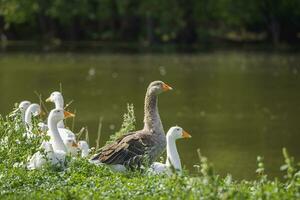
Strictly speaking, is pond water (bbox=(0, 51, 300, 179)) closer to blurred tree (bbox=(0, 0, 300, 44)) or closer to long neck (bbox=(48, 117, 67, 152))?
long neck (bbox=(48, 117, 67, 152))

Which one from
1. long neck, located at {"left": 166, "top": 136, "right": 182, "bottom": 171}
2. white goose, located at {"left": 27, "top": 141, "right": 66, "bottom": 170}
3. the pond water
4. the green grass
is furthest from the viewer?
the pond water

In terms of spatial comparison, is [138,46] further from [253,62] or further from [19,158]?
[19,158]

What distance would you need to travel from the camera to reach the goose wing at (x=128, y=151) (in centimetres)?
1103

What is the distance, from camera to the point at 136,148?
11.2 metres

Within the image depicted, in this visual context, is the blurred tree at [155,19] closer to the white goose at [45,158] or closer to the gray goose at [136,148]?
the gray goose at [136,148]

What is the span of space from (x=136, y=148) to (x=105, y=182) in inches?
70.0

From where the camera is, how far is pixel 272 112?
2730cm

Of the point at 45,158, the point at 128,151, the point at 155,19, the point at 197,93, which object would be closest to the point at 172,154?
the point at 128,151

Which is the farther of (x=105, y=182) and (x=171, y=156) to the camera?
(x=171, y=156)

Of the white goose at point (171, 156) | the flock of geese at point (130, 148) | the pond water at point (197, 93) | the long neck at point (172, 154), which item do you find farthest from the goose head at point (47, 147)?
the pond water at point (197, 93)

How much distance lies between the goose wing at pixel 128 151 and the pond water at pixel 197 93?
19.7ft

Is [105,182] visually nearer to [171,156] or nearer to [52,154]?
[52,154]

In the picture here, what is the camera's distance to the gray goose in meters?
11.0

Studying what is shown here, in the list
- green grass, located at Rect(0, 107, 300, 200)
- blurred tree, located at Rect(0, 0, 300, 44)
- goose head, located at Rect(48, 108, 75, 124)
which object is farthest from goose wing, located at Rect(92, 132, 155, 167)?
blurred tree, located at Rect(0, 0, 300, 44)
